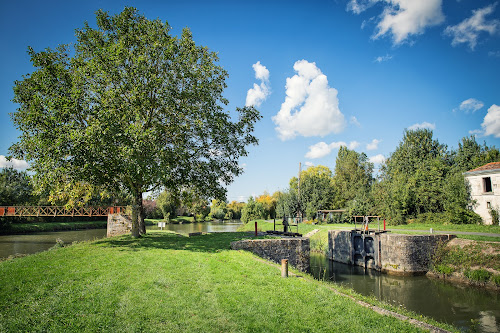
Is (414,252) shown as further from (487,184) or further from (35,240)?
(35,240)

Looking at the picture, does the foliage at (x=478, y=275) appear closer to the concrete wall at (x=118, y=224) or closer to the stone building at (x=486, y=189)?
the stone building at (x=486, y=189)

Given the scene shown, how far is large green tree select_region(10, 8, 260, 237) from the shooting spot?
1405 centimetres

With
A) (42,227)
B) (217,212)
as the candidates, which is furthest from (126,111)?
(217,212)

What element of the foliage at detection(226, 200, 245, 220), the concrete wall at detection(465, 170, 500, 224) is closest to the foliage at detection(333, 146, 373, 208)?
the concrete wall at detection(465, 170, 500, 224)

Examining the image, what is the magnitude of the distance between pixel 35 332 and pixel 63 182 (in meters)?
12.0

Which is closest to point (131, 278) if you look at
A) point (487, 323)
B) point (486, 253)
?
point (487, 323)

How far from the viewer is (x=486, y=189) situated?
95.3 ft

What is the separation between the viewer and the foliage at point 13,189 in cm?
4572

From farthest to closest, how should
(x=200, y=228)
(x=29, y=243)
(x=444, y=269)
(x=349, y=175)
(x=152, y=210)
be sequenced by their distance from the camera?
1. (x=152, y=210)
2. (x=349, y=175)
3. (x=200, y=228)
4. (x=29, y=243)
5. (x=444, y=269)

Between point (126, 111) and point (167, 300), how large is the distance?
11172mm

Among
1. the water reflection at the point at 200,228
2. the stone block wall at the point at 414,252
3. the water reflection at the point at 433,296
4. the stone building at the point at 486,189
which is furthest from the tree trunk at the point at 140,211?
the stone building at the point at 486,189

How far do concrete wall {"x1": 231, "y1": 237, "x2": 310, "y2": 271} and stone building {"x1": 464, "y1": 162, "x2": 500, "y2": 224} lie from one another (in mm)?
23087

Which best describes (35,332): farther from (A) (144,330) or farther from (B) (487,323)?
(B) (487,323)

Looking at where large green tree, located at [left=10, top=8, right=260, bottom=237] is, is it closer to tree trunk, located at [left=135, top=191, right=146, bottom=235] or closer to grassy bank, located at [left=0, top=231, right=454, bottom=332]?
tree trunk, located at [left=135, top=191, right=146, bottom=235]
